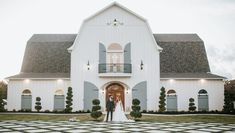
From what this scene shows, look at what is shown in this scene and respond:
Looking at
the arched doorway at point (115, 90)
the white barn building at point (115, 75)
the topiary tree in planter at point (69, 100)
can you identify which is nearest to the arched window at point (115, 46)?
the white barn building at point (115, 75)

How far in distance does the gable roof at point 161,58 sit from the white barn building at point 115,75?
88mm

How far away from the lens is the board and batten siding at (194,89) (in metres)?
28.4

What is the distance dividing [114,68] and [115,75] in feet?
2.36

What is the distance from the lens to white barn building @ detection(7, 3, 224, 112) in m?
27.3

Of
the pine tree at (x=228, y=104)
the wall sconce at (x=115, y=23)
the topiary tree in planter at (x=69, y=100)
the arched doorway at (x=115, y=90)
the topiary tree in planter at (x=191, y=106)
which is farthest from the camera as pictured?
the arched doorway at (x=115, y=90)

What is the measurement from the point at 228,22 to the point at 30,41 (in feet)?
58.7

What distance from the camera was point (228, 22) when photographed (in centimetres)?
2503

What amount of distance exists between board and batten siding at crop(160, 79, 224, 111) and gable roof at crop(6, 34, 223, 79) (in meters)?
0.51

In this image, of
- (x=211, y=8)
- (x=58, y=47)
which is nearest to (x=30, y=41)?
(x=58, y=47)

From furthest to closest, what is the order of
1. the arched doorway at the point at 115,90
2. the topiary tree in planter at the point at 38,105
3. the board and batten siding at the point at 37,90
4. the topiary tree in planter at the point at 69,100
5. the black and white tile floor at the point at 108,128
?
the board and batten siding at the point at 37,90, the arched doorway at the point at 115,90, the topiary tree in planter at the point at 38,105, the topiary tree in planter at the point at 69,100, the black and white tile floor at the point at 108,128

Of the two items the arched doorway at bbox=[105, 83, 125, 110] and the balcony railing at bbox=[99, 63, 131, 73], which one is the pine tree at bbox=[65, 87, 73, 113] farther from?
the arched doorway at bbox=[105, 83, 125, 110]

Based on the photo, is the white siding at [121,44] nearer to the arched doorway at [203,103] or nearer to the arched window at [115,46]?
the arched window at [115,46]

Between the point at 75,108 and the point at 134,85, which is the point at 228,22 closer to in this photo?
the point at 134,85

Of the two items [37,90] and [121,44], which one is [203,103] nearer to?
[121,44]
